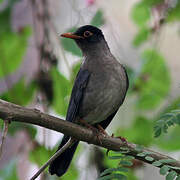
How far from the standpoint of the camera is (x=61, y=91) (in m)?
3.92

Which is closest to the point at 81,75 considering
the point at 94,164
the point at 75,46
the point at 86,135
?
the point at 75,46

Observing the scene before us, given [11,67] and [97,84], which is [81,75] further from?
[11,67]

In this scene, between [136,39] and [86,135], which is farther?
[136,39]

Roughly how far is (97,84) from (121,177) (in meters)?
1.42

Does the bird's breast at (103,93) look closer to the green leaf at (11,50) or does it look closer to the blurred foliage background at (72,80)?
the blurred foliage background at (72,80)

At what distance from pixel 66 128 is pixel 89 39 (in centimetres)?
162

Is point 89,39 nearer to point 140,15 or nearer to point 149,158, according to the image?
point 140,15

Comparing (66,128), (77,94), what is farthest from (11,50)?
(66,128)

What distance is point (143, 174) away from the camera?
5551 millimetres

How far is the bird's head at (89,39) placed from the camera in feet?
12.9

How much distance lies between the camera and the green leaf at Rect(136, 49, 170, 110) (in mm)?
4523

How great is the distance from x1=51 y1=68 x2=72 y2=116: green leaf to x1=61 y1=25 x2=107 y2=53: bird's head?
13.0 inches

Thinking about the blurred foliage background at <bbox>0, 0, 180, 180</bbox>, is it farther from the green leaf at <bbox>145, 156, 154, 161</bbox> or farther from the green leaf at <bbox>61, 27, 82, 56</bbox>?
the green leaf at <bbox>145, 156, 154, 161</bbox>

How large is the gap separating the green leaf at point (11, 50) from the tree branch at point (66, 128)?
1.99 m
